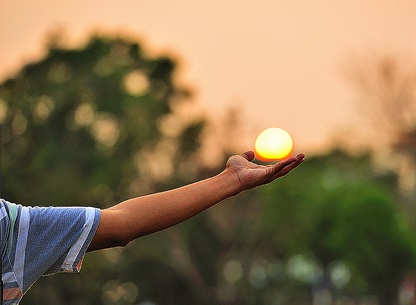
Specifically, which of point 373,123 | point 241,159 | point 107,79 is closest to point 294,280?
point 373,123

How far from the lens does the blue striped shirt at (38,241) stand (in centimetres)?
354

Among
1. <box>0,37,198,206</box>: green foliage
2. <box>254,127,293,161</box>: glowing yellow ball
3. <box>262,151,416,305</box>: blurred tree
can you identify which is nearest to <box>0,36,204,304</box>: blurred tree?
<box>0,37,198,206</box>: green foliage

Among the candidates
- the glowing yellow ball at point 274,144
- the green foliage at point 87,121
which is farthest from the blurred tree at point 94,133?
the glowing yellow ball at point 274,144

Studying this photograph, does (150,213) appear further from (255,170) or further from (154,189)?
(154,189)

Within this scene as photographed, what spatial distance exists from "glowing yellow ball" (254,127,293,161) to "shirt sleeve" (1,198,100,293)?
1.30 metres

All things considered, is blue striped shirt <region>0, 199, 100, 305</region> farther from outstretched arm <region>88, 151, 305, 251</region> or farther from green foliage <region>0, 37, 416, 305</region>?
green foliage <region>0, 37, 416, 305</region>

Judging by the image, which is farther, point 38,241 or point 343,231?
point 343,231

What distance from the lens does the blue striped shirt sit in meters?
3.54

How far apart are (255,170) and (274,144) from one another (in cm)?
121

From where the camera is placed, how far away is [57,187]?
4434 centimetres

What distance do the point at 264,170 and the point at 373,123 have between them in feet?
186

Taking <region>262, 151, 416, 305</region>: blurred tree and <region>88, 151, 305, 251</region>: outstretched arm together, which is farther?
<region>262, 151, 416, 305</region>: blurred tree

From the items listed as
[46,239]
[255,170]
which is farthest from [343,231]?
[46,239]

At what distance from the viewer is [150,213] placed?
370 cm
